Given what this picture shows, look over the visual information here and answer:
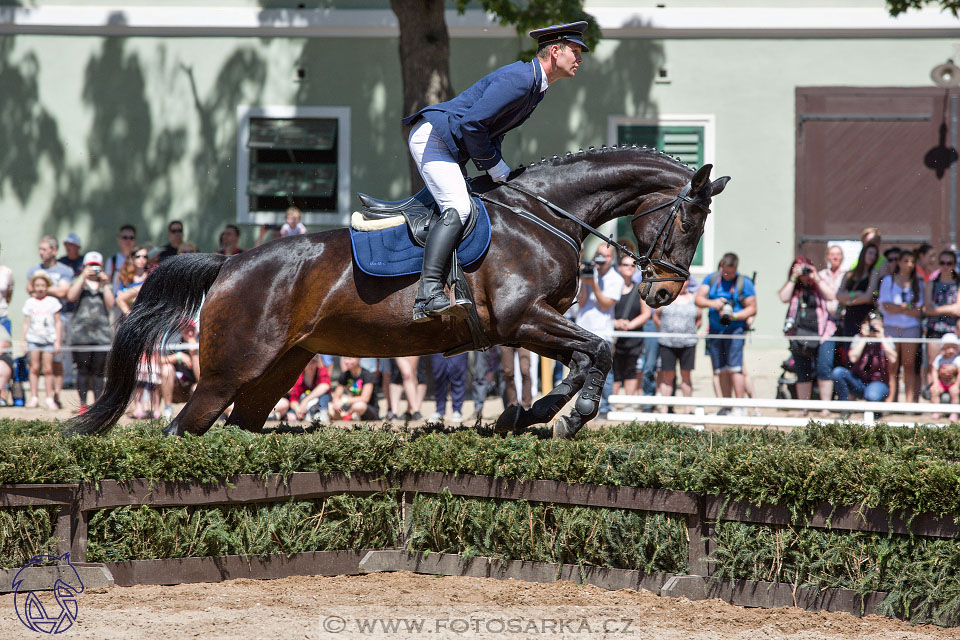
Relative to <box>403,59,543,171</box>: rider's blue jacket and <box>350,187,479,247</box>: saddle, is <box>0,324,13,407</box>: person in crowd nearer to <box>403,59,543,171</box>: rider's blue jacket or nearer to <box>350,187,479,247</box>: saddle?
<box>350,187,479,247</box>: saddle

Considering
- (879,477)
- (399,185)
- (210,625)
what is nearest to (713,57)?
(399,185)

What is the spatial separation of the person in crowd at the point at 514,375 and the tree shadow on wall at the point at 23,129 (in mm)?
8154

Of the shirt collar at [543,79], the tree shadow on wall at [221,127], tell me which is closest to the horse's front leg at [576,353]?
the shirt collar at [543,79]

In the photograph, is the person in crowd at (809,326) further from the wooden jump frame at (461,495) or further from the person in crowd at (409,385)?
the wooden jump frame at (461,495)

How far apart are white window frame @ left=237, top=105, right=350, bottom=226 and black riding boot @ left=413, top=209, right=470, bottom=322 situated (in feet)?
31.0

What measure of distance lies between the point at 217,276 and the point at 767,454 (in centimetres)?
319

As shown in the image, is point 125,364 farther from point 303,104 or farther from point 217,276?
point 303,104

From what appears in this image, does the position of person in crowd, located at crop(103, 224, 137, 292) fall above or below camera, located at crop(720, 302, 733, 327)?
above

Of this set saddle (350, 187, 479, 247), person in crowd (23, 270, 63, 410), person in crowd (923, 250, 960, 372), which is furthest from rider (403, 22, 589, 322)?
person in crowd (23, 270, 63, 410)

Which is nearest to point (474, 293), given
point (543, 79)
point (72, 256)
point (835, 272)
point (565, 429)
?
point (565, 429)

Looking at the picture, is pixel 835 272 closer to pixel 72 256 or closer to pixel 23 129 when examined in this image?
pixel 72 256

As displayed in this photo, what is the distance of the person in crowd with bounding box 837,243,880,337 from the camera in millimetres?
10789

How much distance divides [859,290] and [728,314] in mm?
1529

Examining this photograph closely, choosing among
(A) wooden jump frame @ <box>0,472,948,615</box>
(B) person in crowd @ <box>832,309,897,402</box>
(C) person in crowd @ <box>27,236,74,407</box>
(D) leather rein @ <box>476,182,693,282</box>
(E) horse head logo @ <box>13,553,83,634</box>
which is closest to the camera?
(E) horse head logo @ <box>13,553,83,634</box>
